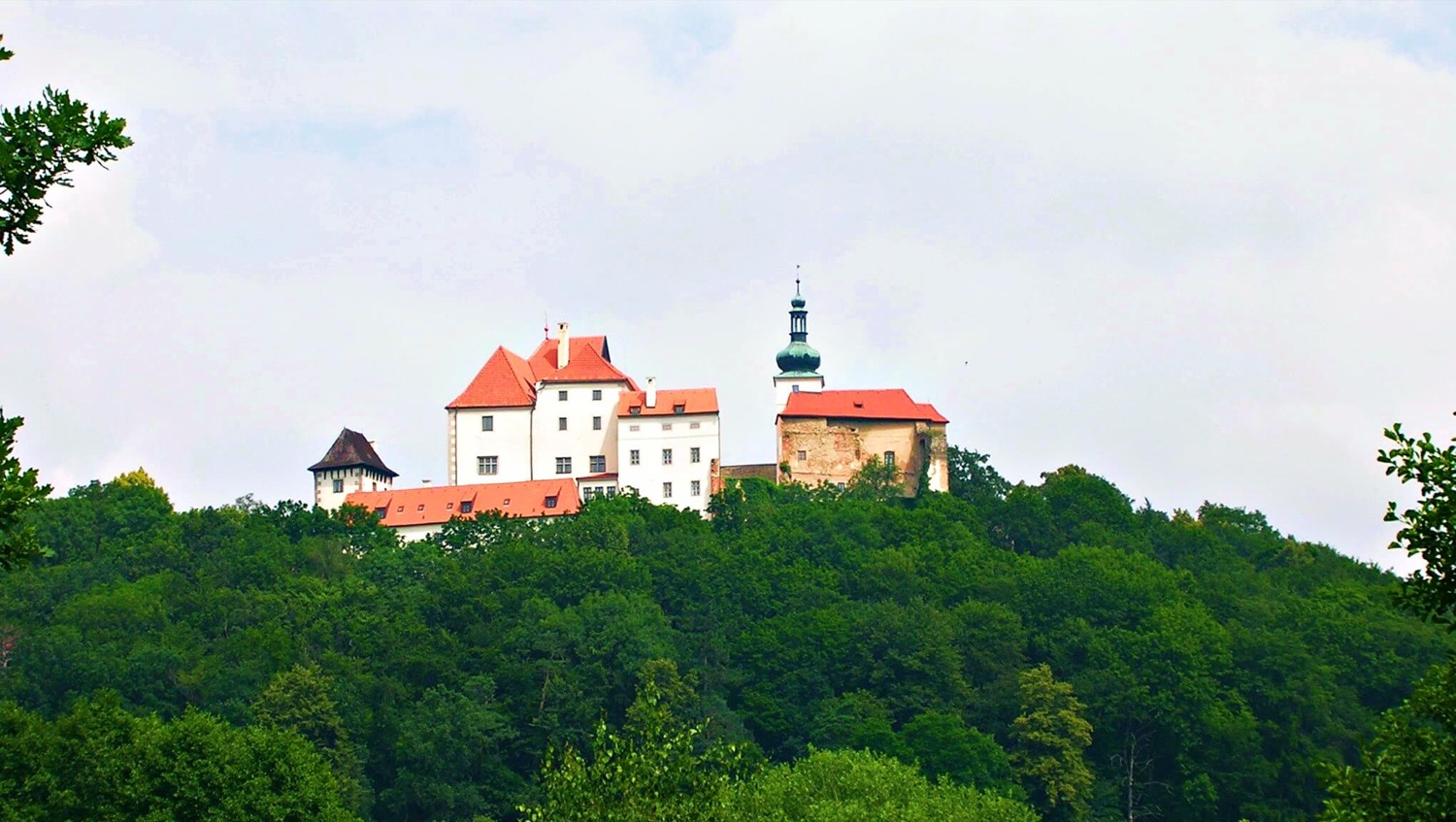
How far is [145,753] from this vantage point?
48594 millimetres

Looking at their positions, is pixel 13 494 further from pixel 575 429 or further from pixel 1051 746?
pixel 575 429

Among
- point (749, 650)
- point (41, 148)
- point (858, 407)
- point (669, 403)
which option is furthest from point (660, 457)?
point (41, 148)

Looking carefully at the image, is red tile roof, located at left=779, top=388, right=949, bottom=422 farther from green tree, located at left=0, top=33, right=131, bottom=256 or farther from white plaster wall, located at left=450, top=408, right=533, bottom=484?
green tree, located at left=0, top=33, right=131, bottom=256

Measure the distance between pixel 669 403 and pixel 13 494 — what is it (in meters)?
73.1

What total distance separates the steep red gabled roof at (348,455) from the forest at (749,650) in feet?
17.2

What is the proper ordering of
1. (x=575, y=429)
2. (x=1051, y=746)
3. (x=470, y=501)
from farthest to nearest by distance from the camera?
(x=575, y=429) → (x=470, y=501) → (x=1051, y=746)

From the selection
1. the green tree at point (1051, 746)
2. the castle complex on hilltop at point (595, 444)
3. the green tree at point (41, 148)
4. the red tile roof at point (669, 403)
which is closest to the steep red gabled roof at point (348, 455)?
the castle complex on hilltop at point (595, 444)

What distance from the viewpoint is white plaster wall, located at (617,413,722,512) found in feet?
291

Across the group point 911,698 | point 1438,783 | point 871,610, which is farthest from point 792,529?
point 1438,783

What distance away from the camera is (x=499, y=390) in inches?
3563

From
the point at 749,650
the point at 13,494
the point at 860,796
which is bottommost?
the point at 860,796

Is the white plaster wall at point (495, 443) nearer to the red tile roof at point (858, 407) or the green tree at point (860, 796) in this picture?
the red tile roof at point (858, 407)

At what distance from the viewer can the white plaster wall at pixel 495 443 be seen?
89750mm

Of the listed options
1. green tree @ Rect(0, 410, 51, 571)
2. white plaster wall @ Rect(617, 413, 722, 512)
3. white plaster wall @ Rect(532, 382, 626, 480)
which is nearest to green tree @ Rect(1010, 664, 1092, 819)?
white plaster wall @ Rect(617, 413, 722, 512)
